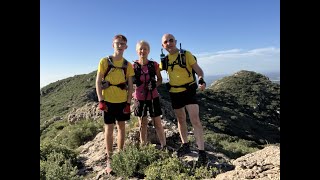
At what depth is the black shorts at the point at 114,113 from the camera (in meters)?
6.32

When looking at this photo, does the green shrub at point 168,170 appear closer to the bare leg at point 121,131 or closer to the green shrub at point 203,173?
the green shrub at point 203,173

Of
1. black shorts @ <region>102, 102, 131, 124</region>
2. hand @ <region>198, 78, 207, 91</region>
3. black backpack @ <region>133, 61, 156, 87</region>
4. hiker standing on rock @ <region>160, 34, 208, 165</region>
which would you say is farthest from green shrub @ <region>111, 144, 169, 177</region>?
hand @ <region>198, 78, 207, 91</region>

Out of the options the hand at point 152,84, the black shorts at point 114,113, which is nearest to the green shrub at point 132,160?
the black shorts at point 114,113

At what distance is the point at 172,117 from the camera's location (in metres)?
13.8

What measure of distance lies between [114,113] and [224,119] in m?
29.1

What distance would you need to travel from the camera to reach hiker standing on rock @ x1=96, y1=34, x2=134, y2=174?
622 cm

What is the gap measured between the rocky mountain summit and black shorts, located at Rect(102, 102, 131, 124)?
1056 mm

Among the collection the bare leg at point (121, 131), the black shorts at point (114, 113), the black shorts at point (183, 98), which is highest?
the black shorts at point (183, 98)

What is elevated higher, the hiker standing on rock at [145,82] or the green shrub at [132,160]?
the hiker standing on rock at [145,82]

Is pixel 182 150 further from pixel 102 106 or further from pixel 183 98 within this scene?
pixel 102 106
